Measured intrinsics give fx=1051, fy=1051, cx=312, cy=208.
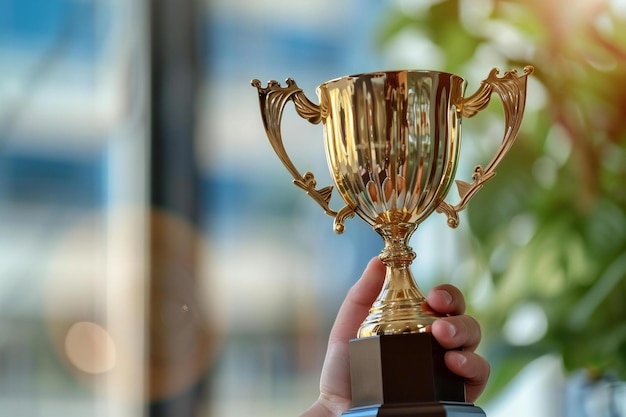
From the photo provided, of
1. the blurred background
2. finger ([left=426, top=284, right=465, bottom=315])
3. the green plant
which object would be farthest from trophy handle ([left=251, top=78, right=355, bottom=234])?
the blurred background

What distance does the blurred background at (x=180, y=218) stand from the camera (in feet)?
7.30

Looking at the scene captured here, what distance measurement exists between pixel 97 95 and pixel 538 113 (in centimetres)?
101

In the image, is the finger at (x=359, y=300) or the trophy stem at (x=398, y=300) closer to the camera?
the trophy stem at (x=398, y=300)

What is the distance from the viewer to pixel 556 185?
5.74ft

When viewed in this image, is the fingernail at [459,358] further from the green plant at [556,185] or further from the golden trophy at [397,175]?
the green plant at [556,185]

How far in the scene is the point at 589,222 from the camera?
1677 mm

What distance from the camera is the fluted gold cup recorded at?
92 cm

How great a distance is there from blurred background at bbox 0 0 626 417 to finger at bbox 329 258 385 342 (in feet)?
2.54

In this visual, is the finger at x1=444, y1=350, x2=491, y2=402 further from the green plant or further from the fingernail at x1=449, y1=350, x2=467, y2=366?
the green plant

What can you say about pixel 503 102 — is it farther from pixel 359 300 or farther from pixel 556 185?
pixel 556 185

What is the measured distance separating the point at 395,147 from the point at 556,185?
892mm

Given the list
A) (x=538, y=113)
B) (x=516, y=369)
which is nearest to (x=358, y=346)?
(x=516, y=369)

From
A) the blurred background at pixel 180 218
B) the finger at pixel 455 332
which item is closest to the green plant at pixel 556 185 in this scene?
the blurred background at pixel 180 218

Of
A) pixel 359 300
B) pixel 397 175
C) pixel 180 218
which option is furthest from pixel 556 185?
pixel 180 218
